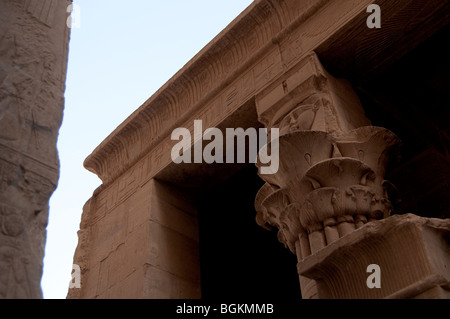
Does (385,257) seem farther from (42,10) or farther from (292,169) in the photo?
(42,10)

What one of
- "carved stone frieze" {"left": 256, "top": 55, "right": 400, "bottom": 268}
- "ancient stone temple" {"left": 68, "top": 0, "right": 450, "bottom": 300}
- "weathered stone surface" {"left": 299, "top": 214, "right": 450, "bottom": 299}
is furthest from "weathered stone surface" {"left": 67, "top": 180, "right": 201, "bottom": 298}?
"weathered stone surface" {"left": 299, "top": 214, "right": 450, "bottom": 299}

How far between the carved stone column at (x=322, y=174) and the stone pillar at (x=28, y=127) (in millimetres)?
1910

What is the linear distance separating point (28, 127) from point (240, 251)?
519 centimetres

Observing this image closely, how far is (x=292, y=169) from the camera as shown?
3.69m

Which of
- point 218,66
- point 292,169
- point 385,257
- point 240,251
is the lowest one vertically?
point 385,257

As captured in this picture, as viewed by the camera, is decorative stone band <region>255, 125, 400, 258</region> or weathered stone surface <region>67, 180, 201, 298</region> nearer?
decorative stone band <region>255, 125, 400, 258</region>

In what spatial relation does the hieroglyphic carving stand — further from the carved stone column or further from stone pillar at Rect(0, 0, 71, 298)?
the carved stone column

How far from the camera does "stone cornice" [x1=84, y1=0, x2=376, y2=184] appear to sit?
455 cm

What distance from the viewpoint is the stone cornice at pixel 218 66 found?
455cm

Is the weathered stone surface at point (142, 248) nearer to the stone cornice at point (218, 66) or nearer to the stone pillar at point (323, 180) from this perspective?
the stone cornice at point (218, 66)

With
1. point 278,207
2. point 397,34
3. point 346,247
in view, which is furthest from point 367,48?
point 346,247

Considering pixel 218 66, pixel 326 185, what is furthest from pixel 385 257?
pixel 218 66

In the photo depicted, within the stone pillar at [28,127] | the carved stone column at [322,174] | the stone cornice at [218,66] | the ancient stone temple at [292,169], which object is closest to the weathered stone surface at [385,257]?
the ancient stone temple at [292,169]
